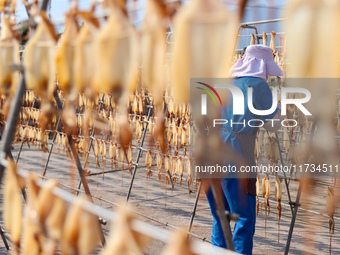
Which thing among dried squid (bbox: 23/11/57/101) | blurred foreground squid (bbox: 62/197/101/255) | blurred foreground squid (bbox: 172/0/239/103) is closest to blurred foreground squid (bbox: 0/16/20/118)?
dried squid (bbox: 23/11/57/101)

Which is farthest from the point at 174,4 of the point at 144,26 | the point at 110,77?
the point at 110,77

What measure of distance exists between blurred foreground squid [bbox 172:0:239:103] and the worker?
1.87 m

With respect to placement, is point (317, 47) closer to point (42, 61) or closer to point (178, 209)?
point (42, 61)

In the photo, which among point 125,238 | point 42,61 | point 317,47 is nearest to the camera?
point 317,47

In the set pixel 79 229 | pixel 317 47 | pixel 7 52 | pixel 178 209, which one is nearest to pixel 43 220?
pixel 79 229

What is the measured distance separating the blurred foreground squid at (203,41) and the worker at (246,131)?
187 cm

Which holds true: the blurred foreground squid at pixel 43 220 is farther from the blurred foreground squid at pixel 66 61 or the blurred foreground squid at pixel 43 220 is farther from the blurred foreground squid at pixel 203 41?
the blurred foreground squid at pixel 203 41

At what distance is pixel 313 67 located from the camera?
21.8 inches

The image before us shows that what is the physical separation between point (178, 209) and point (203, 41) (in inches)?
170

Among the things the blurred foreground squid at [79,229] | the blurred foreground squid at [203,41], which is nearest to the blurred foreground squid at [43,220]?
the blurred foreground squid at [79,229]

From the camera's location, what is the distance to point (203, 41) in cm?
61

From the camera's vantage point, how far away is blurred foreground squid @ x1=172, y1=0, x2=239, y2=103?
1.99 ft

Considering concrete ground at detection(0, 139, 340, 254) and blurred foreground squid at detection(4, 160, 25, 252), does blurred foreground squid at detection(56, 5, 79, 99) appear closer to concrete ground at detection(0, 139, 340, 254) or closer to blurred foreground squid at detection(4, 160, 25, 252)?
blurred foreground squid at detection(4, 160, 25, 252)

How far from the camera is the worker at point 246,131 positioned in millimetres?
2502
